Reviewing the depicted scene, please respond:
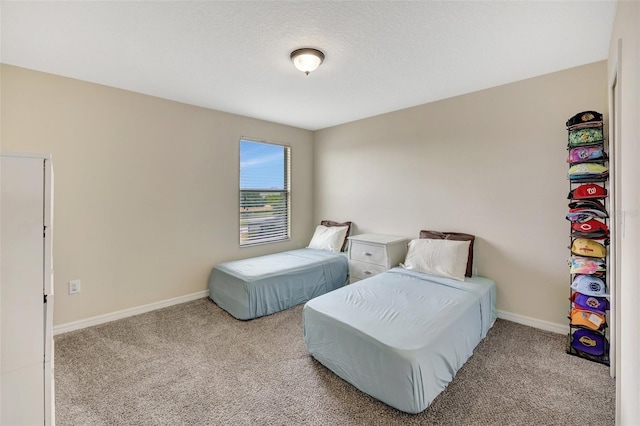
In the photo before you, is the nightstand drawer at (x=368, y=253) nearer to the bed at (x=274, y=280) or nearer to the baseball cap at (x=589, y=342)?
the bed at (x=274, y=280)

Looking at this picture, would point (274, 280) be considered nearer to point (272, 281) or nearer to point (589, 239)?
point (272, 281)

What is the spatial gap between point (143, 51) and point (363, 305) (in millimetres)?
2632

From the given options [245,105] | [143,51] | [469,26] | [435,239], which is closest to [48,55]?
[143,51]

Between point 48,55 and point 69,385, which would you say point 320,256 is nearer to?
point 69,385

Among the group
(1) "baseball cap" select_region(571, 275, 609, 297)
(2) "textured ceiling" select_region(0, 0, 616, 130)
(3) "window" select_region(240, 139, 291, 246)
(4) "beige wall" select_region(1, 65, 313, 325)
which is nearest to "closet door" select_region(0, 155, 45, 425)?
(2) "textured ceiling" select_region(0, 0, 616, 130)

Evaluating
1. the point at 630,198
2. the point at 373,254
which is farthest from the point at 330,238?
the point at 630,198

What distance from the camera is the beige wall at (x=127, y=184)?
8.44 ft

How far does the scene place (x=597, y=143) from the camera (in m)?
2.15

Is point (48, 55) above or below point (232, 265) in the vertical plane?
above

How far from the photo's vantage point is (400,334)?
1779 mm

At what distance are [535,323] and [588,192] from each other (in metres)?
1.34

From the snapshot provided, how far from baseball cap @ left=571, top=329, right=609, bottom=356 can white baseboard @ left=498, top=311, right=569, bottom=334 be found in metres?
0.37

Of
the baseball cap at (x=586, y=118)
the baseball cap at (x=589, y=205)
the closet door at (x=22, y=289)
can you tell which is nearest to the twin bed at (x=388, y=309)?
the baseball cap at (x=589, y=205)

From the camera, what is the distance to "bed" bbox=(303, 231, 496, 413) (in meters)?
1.63
